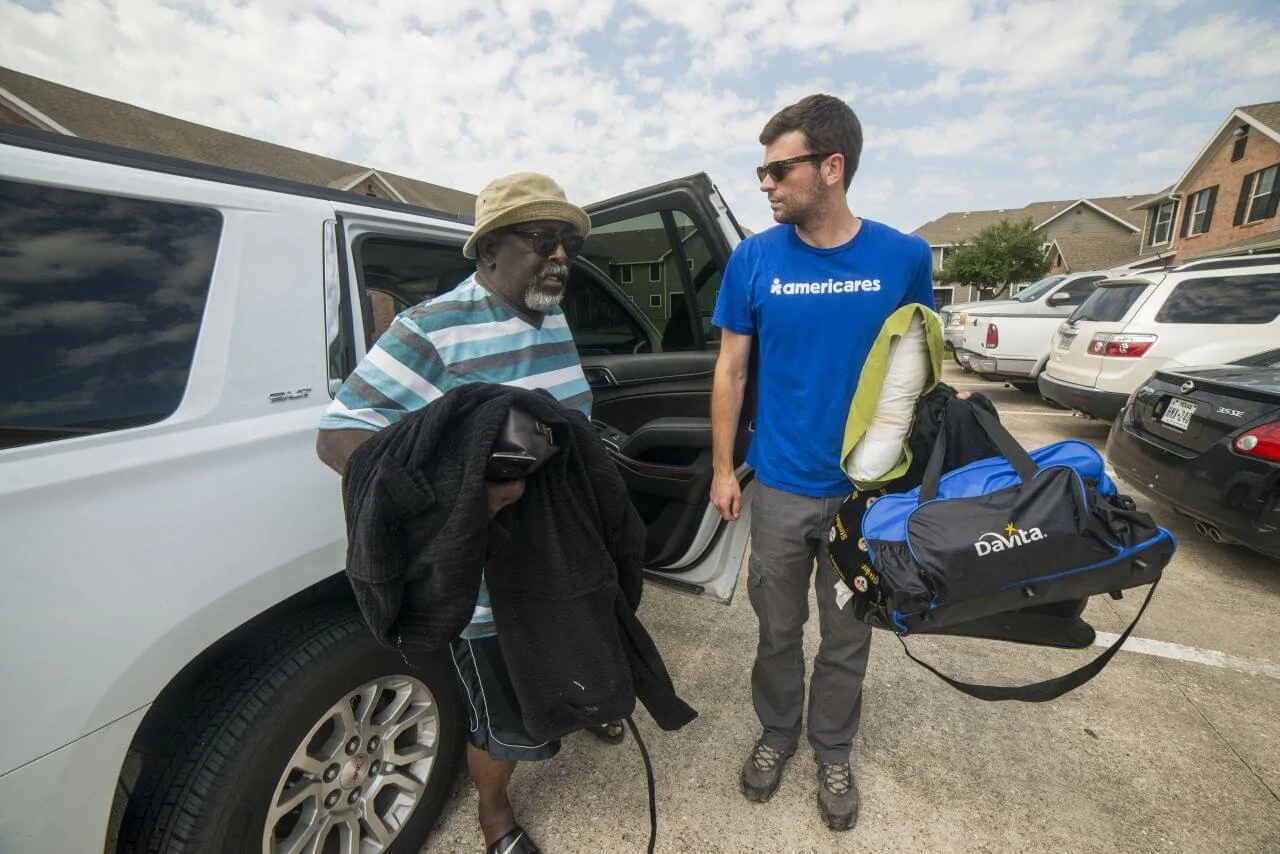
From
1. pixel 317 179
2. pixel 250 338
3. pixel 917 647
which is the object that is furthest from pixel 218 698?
pixel 317 179

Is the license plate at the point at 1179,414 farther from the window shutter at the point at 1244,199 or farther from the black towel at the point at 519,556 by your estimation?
the window shutter at the point at 1244,199

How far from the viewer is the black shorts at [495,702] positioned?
1.42 metres

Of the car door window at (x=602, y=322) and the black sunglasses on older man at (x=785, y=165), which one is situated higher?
the black sunglasses on older man at (x=785, y=165)

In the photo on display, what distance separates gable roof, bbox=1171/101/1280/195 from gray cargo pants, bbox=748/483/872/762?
83.5ft

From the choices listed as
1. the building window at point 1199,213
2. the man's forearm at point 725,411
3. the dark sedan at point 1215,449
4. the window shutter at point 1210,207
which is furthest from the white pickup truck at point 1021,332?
the building window at point 1199,213

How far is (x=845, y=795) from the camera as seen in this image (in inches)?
69.4

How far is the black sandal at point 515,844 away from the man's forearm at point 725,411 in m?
1.26

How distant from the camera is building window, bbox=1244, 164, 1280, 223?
16.7 meters

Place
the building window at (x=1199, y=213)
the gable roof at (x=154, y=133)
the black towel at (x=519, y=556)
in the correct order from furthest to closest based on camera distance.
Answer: the building window at (x=1199, y=213)
the gable roof at (x=154, y=133)
the black towel at (x=519, y=556)

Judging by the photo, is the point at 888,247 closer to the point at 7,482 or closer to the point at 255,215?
the point at 255,215

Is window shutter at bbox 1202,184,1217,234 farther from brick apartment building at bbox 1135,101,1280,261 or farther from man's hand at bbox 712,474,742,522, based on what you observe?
man's hand at bbox 712,474,742,522

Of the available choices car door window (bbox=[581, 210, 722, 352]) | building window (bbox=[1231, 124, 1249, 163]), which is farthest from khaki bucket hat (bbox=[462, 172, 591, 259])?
building window (bbox=[1231, 124, 1249, 163])

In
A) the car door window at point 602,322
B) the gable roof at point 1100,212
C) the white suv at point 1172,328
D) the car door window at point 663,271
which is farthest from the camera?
the gable roof at point 1100,212

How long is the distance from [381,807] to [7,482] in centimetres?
129
